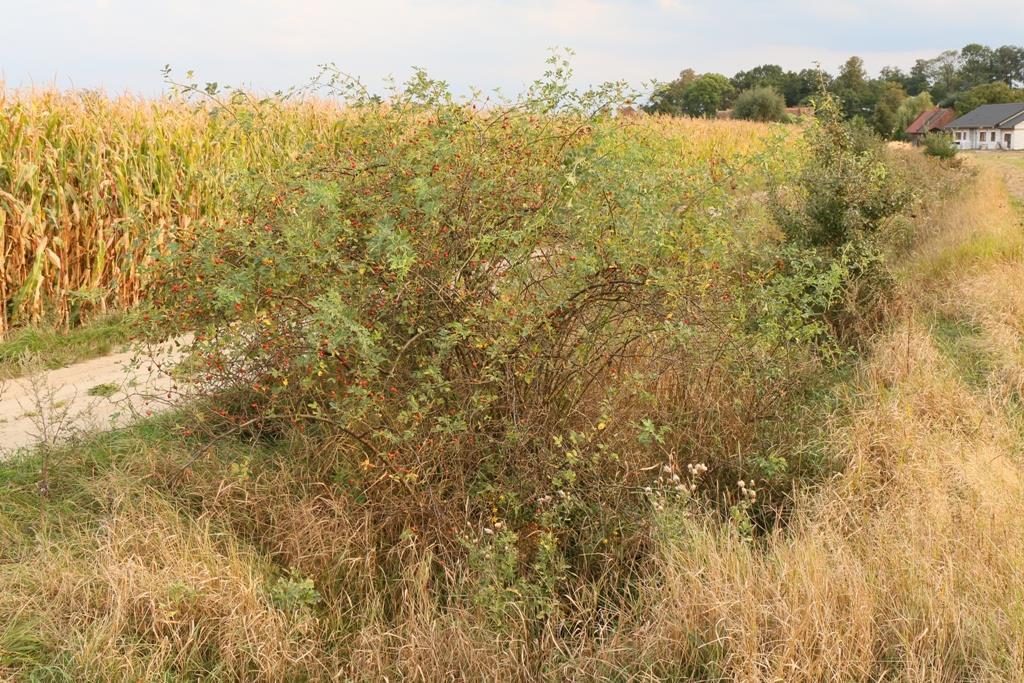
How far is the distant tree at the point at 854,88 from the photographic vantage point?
61184mm

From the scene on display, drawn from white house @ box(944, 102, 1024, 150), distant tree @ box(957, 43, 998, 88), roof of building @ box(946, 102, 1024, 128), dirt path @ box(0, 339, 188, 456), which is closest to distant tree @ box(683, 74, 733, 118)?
white house @ box(944, 102, 1024, 150)

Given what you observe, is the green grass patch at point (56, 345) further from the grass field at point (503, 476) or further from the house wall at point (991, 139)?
the house wall at point (991, 139)

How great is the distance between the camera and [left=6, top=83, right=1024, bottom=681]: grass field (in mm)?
3764

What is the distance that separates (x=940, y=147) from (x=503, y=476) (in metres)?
25.9

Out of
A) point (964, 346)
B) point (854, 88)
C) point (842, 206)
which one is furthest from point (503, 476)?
point (854, 88)

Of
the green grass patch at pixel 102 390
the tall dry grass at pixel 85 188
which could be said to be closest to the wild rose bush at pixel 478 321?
the green grass patch at pixel 102 390

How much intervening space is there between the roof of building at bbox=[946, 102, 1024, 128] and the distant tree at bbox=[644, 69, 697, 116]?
2541cm

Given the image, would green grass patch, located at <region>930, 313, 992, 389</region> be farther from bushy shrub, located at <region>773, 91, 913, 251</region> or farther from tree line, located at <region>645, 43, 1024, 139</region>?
tree line, located at <region>645, 43, 1024, 139</region>

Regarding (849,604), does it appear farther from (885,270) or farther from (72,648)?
(885,270)

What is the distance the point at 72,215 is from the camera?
9789mm

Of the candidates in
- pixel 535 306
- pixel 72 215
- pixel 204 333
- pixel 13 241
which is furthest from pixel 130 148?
pixel 535 306

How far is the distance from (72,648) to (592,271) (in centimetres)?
301

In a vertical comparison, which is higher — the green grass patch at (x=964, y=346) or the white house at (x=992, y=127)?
the white house at (x=992, y=127)

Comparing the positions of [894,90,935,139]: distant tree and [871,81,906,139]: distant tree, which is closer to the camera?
[871,81,906,139]: distant tree
